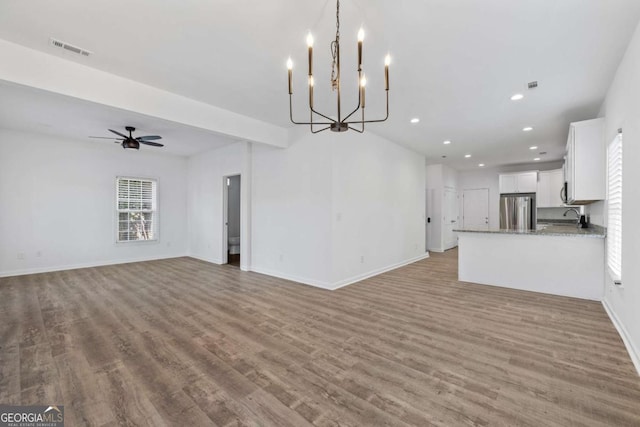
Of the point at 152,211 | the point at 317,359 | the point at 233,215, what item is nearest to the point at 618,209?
the point at 317,359

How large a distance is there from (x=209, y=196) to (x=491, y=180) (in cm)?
912

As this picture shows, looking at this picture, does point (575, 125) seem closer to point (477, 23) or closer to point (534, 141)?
point (534, 141)

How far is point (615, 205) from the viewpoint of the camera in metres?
3.06

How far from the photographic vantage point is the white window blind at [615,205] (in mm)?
2857

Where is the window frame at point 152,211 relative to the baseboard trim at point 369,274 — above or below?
above

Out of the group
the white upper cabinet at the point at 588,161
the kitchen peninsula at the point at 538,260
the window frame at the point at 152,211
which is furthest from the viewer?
the window frame at the point at 152,211

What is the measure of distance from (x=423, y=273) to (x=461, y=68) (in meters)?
3.89

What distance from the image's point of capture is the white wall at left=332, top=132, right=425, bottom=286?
15.3ft

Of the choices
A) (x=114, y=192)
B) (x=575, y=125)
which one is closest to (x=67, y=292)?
(x=114, y=192)

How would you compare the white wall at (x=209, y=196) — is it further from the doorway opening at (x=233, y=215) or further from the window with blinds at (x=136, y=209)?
the doorway opening at (x=233, y=215)

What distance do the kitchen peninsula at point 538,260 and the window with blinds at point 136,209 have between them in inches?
297

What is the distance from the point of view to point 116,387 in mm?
2014

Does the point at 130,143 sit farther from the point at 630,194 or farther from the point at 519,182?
the point at 519,182

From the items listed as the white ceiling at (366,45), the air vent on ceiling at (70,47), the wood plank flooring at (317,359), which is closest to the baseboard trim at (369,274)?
the wood plank flooring at (317,359)
